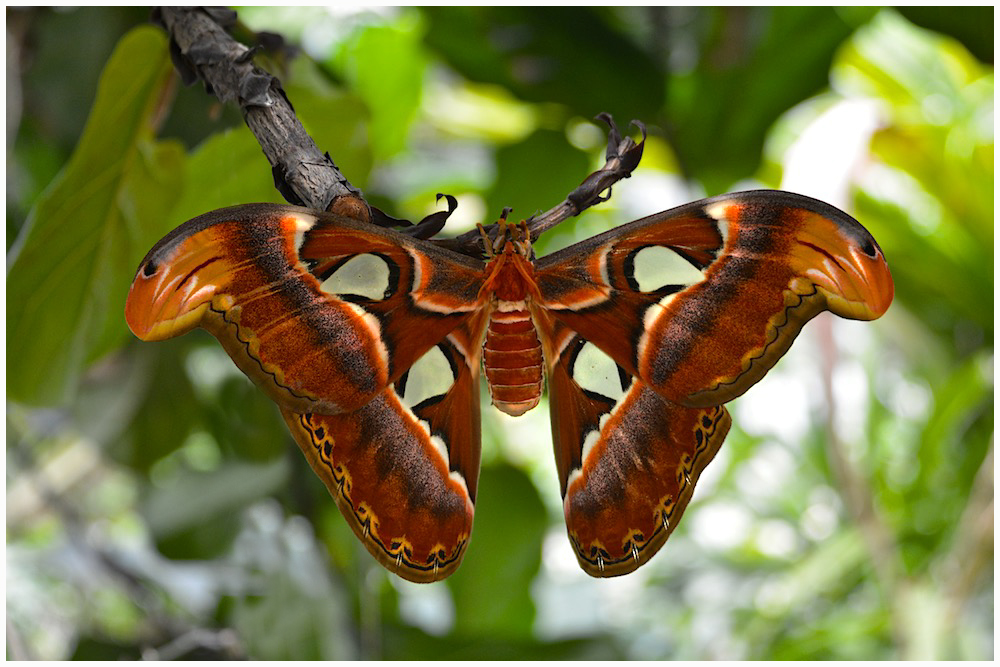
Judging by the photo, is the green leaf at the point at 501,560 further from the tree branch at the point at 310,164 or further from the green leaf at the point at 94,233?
the tree branch at the point at 310,164

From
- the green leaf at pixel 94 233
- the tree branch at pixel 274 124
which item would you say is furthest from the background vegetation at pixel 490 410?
the tree branch at pixel 274 124

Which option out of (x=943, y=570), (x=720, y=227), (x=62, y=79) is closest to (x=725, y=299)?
(x=720, y=227)

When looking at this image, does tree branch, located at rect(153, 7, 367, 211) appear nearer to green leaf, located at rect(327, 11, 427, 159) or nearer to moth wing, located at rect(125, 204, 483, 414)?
moth wing, located at rect(125, 204, 483, 414)

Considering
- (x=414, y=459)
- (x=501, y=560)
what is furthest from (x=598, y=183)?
(x=501, y=560)

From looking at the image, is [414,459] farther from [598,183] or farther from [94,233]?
[94,233]

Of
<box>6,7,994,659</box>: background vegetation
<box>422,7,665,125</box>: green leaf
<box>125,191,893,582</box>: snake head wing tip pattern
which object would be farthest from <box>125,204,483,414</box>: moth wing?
<box>422,7,665,125</box>: green leaf

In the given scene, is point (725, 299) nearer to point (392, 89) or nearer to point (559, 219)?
point (559, 219)
